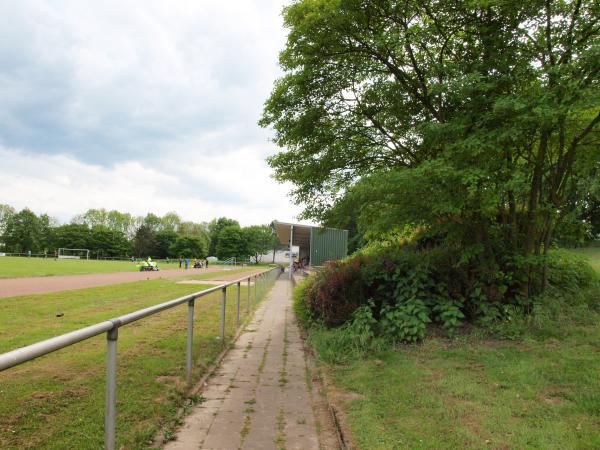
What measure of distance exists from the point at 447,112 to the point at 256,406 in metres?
5.26

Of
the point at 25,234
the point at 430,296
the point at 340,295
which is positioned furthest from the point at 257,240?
the point at 430,296

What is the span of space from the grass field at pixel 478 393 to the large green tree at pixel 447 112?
1.64 metres

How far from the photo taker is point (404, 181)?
19.0 feet

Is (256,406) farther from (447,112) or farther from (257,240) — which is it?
(257,240)

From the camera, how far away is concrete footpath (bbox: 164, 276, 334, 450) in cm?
330

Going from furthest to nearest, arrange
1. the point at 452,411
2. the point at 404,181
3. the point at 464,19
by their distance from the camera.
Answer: the point at 464,19, the point at 404,181, the point at 452,411

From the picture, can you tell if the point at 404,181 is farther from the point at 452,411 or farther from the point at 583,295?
the point at 583,295

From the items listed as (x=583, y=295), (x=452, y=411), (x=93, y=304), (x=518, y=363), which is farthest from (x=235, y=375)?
(x=93, y=304)

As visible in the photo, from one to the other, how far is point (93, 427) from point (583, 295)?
7.55m

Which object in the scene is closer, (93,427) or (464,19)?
(93,427)

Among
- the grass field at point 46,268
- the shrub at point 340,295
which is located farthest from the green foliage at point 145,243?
the shrub at point 340,295

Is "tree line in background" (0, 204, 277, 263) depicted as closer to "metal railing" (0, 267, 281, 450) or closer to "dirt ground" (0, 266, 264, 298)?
"dirt ground" (0, 266, 264, 298)

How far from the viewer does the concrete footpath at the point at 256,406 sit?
130 inches

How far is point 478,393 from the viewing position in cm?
408
